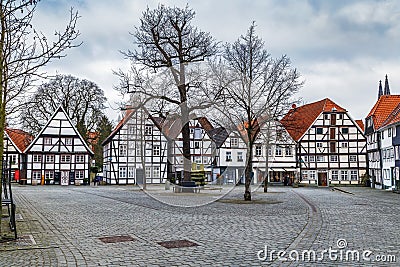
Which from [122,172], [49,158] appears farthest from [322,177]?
[49,158]

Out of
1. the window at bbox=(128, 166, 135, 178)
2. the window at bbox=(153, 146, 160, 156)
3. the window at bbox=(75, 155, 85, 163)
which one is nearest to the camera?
the window at bbox=(128, 166, 135, 178)

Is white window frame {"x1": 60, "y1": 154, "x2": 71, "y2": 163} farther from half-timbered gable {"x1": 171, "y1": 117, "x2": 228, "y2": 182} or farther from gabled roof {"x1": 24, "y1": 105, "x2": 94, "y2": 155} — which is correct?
half-timbered gable {"x1": 171, "y1": 117, "x2": 228, "y2": 182}

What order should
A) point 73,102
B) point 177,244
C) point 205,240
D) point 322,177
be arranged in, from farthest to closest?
point 322,177, point 73,102, point 205,240, point 177,244

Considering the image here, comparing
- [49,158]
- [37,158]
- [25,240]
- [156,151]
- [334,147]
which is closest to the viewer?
[25,240]

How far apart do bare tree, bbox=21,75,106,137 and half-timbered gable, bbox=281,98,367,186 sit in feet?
74.0

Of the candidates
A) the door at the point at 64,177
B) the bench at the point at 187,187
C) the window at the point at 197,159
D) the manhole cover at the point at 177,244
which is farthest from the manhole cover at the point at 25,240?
the door at the point at 64,177

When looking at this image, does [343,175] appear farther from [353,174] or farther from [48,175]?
[48,175]

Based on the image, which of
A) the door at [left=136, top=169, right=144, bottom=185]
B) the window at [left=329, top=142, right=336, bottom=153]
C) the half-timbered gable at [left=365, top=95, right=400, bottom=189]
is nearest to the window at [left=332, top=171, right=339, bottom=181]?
the window at [left=329, top=142, right=336, bottom=153]

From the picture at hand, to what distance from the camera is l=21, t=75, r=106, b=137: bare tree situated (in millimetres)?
46562

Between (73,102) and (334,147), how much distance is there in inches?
1132

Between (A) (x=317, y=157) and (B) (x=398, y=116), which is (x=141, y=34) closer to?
(B) (x=398, y=116)

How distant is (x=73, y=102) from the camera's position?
158 feet

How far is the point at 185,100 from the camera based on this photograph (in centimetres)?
2270

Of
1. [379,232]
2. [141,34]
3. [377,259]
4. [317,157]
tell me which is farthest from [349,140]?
[377,259]
